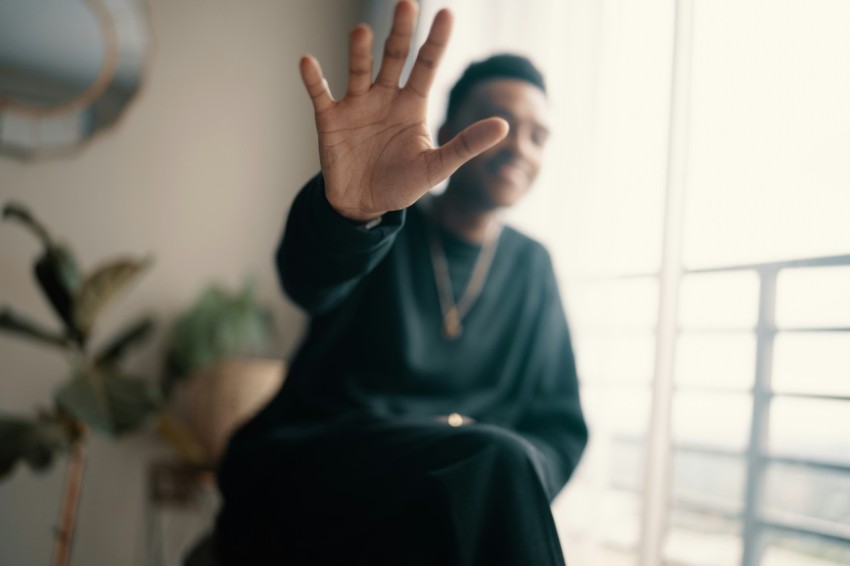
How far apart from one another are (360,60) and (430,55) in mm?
81

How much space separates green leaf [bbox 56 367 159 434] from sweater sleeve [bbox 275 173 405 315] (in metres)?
0.89

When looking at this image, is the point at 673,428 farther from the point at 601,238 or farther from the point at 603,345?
the point at 601,238

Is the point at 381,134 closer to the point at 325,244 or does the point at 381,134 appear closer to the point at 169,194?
the point at 325,244

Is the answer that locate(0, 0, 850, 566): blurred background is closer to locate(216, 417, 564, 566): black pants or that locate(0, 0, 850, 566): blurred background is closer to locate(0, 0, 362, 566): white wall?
locate(0, 0, 362, 566): white wall

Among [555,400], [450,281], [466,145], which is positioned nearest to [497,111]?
[450,281]

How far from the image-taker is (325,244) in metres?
0.84

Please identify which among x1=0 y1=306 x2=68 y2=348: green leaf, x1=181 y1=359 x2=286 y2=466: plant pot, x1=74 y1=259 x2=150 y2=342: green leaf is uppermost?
x1=74 y1=259 x2=150 y2=342: green leaf

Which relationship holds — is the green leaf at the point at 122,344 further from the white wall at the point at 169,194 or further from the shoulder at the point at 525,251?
the shoulder at the point at 525,251

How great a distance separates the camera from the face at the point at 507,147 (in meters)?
1.12

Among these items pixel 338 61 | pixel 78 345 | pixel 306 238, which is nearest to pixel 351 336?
pixel 306 238

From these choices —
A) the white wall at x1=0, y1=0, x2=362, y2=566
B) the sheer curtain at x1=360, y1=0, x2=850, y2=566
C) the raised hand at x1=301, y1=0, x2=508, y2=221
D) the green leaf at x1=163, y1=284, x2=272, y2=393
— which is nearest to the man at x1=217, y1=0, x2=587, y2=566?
the raised hand at x1=301, y1=0, x2=508, y2=221

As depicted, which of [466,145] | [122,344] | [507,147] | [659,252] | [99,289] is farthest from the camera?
[122,344]

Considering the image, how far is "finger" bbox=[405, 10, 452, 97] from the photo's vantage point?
74 cm

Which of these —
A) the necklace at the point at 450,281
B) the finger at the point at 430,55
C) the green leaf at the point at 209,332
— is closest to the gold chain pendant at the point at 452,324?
the necklace at the point at 450,281
